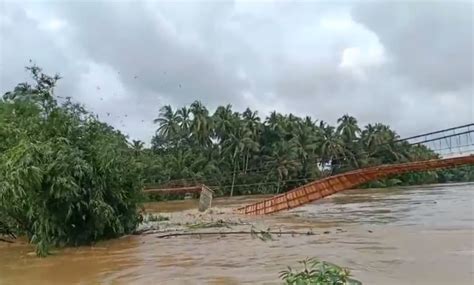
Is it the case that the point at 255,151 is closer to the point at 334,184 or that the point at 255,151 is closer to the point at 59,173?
the point at 334,184

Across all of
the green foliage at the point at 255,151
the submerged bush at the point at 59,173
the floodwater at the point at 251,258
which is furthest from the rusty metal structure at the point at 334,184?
the green foliage at the point at 255,151

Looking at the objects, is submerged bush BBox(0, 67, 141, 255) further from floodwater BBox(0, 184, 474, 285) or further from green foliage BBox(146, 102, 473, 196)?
green foliage BBox(146, 102, 473, 196)

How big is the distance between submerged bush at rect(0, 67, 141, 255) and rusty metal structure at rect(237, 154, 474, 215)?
30.7 feet

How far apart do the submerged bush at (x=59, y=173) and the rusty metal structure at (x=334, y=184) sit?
369 inches

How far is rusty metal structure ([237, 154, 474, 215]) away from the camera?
20.8 m

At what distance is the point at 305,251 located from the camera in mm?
11594

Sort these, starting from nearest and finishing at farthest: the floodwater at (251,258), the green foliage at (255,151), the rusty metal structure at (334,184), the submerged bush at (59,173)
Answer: the floodwater at (251,258) → the submerged bush at (59,173) → the rusty metal structure at (334,184) → the green foliage at (255,151)

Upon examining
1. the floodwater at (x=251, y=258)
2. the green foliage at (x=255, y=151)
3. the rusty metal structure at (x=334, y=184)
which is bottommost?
the floodwater at (x=251, y=258)

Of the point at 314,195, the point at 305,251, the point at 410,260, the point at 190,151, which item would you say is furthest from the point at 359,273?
the point at 190,151

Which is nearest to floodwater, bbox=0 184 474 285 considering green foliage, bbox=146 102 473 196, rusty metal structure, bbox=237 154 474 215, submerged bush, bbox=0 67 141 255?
submerged bush, bbox=0 67 141 255

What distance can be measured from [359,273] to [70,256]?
7319 millimetres

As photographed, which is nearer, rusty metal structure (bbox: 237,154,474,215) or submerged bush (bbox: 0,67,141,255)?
submerged bush (bbox: 0,67,141,255)

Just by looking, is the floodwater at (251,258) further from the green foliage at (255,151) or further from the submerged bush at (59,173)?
the green foliage at (255,151)

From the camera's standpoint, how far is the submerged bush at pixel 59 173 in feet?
41.0
